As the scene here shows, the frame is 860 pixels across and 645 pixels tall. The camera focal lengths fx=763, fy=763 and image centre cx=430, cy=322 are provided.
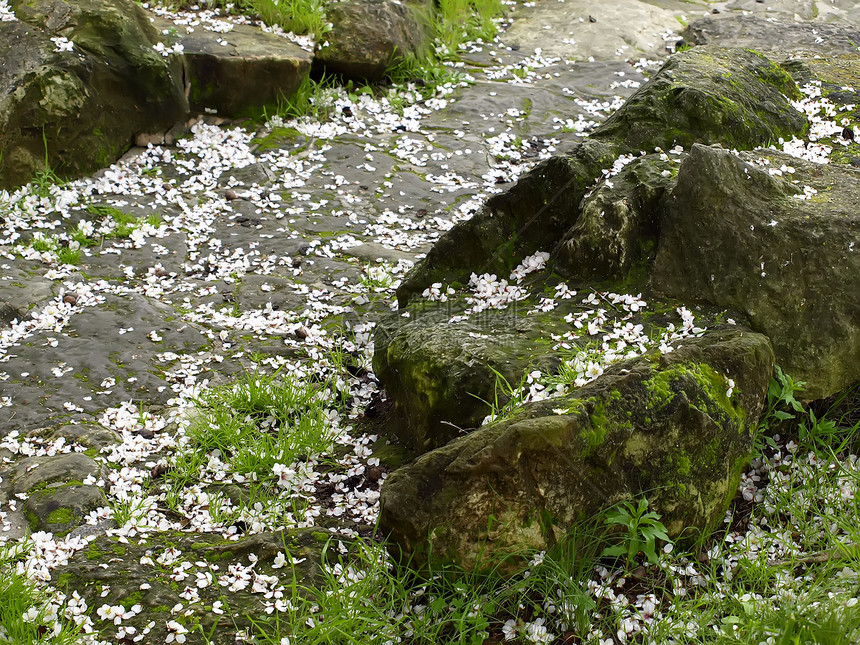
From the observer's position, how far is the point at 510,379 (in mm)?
3162

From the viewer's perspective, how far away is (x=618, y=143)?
4.22 meters

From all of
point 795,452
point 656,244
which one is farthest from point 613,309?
point 795,452

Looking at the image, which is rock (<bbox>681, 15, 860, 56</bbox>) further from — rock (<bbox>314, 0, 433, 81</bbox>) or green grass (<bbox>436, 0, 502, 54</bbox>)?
rock (<bbox>314, 0, 433, 81</bbox>)

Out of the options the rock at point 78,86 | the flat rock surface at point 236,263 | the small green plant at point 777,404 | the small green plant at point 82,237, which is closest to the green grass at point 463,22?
the flat rock surface at point 236,263

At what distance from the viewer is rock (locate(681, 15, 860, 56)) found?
22.5ft

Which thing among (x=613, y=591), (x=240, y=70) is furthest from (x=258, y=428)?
(x=240, y=70)

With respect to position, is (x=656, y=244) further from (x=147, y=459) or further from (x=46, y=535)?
(x=46, y=535)

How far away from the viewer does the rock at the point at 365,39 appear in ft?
23.7

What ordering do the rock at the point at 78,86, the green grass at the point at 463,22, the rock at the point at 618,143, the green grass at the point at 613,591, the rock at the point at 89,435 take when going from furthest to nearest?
the green grass at the point at 463,22
the rock at the point at 78,86
the rock at the point at 618,143
the rock at the point at 89,435
the green grass at the point at 613,591

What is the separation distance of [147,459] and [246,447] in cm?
47

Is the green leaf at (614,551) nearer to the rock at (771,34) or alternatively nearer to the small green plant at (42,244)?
the small green plant at (42,244)

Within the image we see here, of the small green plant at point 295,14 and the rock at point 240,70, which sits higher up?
the small green plant at point 295,14

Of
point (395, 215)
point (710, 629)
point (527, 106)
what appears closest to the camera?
point (710, 629)

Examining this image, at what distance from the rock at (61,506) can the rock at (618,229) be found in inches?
95.2
